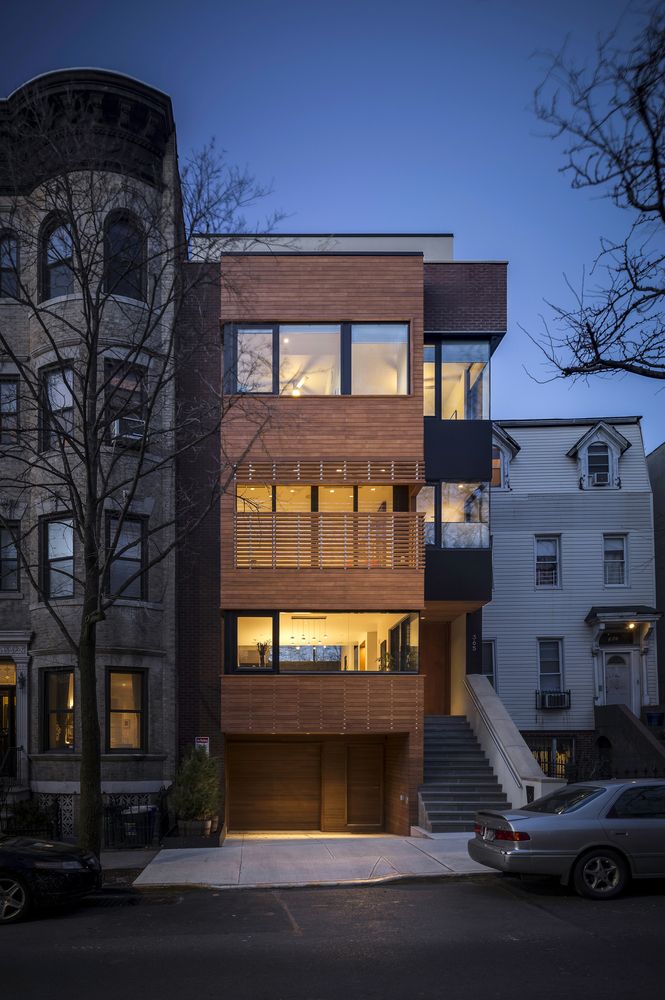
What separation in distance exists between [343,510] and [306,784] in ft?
22.4

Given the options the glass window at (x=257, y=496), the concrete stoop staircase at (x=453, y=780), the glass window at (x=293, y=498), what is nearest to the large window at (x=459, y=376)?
the glass window at (x=293, y=498)

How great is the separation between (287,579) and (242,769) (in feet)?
18.0

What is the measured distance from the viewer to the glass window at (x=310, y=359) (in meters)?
22.0

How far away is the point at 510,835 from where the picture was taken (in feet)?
41.8

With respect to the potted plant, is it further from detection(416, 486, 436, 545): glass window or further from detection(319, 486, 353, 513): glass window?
detection(416, 486, 436, 545): glass window

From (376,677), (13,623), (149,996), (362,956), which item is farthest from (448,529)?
(149,996)

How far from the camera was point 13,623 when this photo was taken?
21484 mm

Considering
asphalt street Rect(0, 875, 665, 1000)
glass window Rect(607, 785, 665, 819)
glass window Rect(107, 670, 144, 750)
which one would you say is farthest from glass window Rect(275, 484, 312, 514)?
glass window Rect(607, 785, 665, 819)

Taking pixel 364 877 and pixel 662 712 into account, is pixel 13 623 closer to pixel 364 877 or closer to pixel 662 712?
pixel 364 877

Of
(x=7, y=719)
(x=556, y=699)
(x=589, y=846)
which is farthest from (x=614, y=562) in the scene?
(x=589, y=846)

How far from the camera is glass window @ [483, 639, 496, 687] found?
30.6 metres

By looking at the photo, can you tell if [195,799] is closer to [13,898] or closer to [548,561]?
[13,898]

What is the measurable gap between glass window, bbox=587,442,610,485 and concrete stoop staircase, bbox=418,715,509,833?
1074cm

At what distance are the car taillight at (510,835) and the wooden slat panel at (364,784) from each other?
10.9 metres
